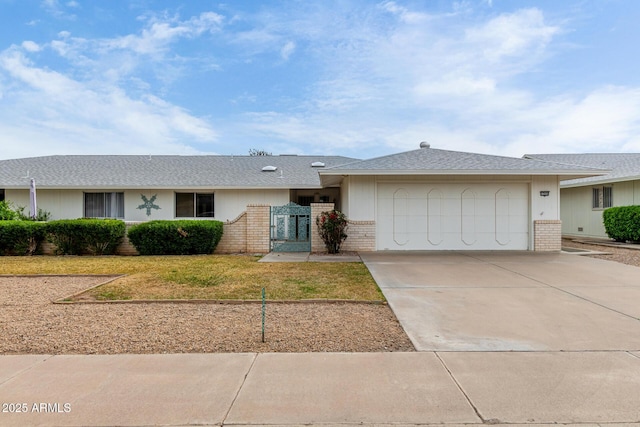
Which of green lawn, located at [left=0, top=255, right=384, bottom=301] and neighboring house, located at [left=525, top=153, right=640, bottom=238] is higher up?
neighboring house, located at [left=525, top=153, right=640, bottom=238]

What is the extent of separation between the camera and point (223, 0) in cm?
1466

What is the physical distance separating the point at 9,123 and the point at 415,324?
27.5 meters

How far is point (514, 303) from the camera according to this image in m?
6.48

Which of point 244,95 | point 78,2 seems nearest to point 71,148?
point 244,95

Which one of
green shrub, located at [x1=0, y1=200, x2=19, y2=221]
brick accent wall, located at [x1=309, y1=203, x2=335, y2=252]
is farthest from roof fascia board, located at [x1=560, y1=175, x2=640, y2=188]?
green shrub, located at [x1=0, y1=200, x2=19, y2=221]

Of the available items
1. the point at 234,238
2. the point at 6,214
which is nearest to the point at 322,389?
the point at 234,238

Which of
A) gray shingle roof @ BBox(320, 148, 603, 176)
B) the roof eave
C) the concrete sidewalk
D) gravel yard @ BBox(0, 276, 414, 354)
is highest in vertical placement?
gray shingle roof @ BBox(320, 148, 603, 176)

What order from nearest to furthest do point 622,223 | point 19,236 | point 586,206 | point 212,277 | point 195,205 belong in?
point 212,277, point 19,236, point 622,223, point 195,205, point 586,206

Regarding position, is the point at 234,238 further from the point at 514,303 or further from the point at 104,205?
the point at 514,303

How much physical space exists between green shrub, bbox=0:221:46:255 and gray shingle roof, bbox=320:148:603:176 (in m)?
10.6

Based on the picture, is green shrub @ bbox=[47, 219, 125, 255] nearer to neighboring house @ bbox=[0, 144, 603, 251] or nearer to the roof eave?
neighboring house @ bbox=[0, 144, 603, 251]

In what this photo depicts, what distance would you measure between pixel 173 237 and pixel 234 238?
7.22ft

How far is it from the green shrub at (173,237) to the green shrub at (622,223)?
17235mm

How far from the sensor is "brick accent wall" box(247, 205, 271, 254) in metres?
14.6
